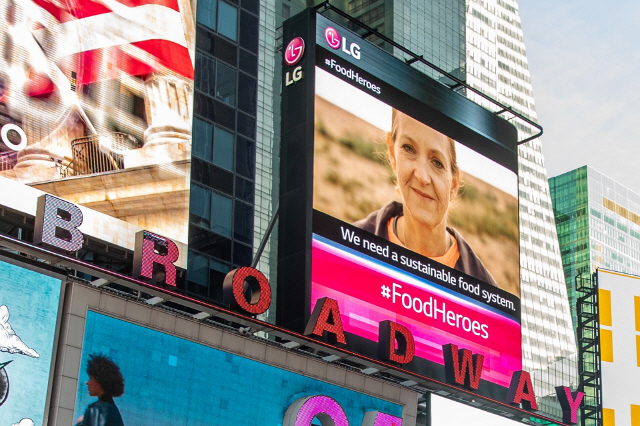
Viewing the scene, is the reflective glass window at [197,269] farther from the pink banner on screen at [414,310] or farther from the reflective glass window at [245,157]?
the pink banner on screen at [414,310]

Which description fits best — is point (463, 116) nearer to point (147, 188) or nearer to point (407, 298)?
point (407, 298)

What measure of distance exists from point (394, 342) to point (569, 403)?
1078cm

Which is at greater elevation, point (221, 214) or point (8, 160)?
point (221, 214)

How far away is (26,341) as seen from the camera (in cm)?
2780

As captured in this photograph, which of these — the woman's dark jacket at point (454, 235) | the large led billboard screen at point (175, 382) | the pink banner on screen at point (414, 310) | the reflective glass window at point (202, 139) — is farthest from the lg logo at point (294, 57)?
the large led billboard screen at point (175, 382)

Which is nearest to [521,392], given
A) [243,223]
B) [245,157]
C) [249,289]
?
[243,223]

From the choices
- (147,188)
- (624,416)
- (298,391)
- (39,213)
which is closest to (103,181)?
(147,188)

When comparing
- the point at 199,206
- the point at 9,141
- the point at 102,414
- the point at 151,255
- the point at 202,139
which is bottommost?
the point at 102,414

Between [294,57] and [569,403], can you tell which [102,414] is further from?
[569,403]

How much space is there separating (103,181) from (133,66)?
4.78m

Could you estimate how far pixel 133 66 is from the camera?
1543 inches

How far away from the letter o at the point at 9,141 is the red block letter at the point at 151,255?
17.5 feet

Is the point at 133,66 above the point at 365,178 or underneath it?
above

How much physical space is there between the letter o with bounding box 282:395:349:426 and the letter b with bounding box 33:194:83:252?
8.57 m
